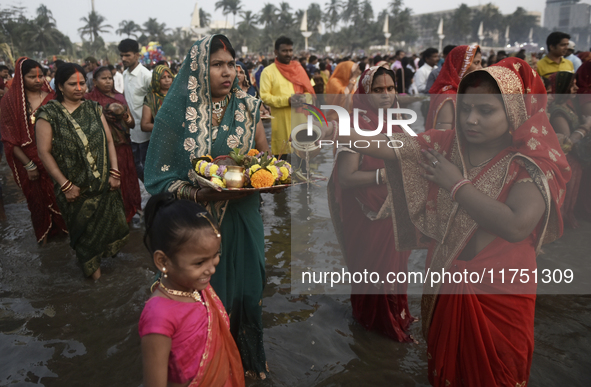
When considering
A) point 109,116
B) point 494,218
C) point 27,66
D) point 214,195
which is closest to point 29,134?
point 27,66

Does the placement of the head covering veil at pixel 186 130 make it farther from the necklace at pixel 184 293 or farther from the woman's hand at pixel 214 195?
the necklace at pixel 184 293

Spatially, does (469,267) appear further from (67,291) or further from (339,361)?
(67,291)

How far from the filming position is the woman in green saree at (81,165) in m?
3.87

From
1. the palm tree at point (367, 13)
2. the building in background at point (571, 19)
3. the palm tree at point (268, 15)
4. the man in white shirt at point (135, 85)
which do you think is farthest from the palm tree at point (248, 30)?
the man in white shirt at point (135, 85)

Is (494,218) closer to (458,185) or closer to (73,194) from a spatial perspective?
(458,185)

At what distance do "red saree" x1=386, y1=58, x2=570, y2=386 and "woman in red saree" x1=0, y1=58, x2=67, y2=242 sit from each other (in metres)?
4.62

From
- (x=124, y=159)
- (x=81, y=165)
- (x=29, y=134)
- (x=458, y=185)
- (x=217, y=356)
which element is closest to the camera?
(x=217, y=356)

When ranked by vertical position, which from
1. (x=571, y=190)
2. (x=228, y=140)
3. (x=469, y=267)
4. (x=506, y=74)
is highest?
(x=506, y=74)

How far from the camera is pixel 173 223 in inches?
64.3

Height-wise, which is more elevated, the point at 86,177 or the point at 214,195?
the point at 214,195

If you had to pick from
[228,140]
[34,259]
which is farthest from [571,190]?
[34,259]

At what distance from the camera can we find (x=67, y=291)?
397 centimetres

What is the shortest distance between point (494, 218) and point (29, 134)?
5.05 m

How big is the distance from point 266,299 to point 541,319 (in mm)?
2241
